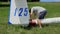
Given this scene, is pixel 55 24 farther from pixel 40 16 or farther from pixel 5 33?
pixel 5 33

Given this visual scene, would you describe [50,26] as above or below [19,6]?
below

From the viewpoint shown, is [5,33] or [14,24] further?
[14,24]

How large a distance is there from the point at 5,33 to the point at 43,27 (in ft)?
6.71

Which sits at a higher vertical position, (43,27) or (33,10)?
(33,10)

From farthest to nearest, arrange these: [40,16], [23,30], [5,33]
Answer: [40,16] → [23,30] → [5,33]

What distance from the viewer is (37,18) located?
33.6ft

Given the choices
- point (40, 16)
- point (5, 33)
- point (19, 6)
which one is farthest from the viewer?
point (40, 16)

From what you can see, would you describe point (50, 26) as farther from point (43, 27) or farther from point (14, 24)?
point (14, 24)

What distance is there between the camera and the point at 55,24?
10.8 metres

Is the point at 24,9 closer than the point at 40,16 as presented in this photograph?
Yes

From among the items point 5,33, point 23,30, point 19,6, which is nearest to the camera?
point 5,33

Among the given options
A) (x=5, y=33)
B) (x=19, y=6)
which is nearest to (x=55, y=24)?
(x=19, y=6)

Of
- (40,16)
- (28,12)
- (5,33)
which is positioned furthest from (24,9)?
(5,33)

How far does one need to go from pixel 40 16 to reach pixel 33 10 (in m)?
0.73
